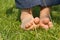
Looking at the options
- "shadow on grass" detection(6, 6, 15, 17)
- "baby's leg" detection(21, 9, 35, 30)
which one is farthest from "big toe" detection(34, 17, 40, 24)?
"shadow on grass" detection(6, 6, 15, 17)

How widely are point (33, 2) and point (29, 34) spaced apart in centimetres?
26

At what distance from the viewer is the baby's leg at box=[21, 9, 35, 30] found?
1.59 metres

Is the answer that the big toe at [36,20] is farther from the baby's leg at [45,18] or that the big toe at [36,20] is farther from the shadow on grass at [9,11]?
the shadow on grass at [9,11]

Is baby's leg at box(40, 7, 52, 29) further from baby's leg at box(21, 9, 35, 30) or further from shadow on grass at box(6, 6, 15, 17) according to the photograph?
shadow on grass at box(6, 6, 15, 17)

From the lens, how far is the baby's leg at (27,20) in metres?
1.59

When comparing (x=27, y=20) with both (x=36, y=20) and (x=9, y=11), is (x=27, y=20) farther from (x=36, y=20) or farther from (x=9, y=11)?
(x=9, y=11)

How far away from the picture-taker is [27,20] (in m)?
1.66

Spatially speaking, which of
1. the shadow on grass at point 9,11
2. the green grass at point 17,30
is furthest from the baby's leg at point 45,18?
the shadow on grass at point 9,11

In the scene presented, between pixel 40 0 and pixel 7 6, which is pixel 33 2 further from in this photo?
pixel 7 6

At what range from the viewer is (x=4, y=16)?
190 cm

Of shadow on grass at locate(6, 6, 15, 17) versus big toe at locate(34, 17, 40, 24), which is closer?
big toe at locate(34, 17, 40, 24)

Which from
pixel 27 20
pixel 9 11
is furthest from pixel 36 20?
pixel 9 11

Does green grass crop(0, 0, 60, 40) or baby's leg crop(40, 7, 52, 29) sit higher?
baby's leg crop(40, 7, 52, 29)

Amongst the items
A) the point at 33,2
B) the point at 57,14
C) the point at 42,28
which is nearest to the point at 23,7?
the point at 33,2
